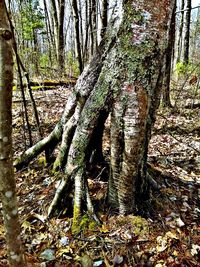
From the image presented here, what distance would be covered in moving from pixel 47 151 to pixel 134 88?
1980mm

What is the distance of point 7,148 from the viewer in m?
1.34

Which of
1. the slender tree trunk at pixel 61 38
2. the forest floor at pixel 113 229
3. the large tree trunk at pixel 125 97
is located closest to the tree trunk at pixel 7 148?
the forest floor at pixel 113 229

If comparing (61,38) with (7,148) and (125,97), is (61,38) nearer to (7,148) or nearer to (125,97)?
(125,97)

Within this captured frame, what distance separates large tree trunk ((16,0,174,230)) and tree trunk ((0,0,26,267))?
1333 millimetres

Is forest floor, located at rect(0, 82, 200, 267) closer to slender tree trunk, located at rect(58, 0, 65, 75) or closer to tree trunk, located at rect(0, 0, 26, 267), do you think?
tree trunk, located at rect(0, 0, 26, 267)

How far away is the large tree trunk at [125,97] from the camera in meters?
2.46

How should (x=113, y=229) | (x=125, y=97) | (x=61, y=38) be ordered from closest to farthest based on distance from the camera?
1. (x=125, y=97)
2. (x=113, y=229)
3. (x=61, y=38)

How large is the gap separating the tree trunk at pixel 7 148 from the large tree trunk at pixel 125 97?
1333mm

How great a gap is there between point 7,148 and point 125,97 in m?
1.45

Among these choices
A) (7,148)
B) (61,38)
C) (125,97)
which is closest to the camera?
(7,148)

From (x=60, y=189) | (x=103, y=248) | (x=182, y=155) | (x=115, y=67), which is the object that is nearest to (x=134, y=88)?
(x=115, y=67)

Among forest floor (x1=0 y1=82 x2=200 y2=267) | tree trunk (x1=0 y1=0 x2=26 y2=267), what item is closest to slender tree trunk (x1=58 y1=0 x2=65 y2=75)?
forest floor (x1=0 y1=82 x2=200 y2=267)

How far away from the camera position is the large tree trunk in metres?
2.46

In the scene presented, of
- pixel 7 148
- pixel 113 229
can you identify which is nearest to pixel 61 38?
pixel 113 229
